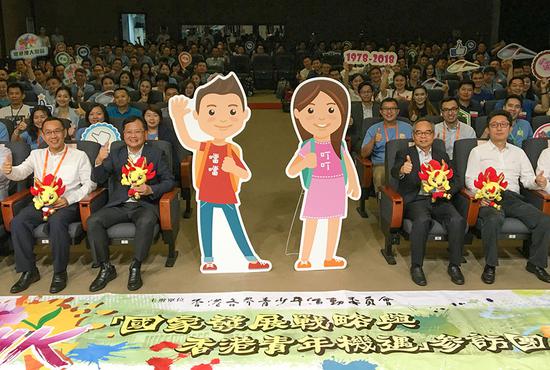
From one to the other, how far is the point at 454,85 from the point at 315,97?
5.13 metres

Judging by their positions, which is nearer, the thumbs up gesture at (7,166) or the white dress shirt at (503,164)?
the thumbs up gesture at (7,166)

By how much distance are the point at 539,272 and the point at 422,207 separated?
0.90 meters

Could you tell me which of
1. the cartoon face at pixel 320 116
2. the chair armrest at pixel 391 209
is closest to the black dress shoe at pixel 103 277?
the cartoon face at pixel 320 116

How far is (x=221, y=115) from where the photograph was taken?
151 inches

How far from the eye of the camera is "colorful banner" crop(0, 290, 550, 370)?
299cm

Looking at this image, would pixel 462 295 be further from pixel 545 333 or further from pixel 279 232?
pixel 279 232

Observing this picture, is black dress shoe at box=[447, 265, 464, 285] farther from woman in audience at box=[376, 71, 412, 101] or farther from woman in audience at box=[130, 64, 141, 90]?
woman in audience at box=[130, 64, 141, 90]

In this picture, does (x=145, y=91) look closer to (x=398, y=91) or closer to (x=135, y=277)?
(x=398, y=91)

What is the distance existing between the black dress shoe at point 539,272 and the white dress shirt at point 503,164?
55cm

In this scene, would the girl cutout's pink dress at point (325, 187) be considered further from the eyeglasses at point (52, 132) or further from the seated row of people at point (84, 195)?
the eyeglasses at point (52, 132)

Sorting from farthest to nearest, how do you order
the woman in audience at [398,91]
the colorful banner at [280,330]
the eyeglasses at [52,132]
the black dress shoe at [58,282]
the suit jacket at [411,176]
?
the woman in audience at [398,91] < the suit jacket at [411,176] < the eyeglasses at [52,132] < the black dress shoe at [58,282] < the colorful banner at [280,330]

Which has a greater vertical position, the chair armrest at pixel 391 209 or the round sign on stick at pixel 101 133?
the round sign on stick at pixel 101 133

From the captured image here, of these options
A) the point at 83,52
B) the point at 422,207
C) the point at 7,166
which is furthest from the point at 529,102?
the point at 83,52

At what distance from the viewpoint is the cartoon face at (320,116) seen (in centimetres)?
385
